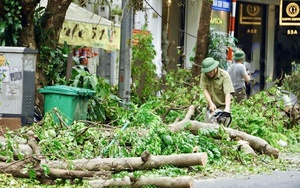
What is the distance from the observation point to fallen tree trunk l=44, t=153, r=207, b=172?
10.5m

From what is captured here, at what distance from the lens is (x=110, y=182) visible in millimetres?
10070

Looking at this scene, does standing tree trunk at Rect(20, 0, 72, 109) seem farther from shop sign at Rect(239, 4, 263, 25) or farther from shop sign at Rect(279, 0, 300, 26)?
shop sign at Rect(279, 0, 300, 26)

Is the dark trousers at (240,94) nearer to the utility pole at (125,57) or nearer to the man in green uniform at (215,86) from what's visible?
the utility pole at (125,57)

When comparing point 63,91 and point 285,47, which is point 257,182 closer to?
point 63,91

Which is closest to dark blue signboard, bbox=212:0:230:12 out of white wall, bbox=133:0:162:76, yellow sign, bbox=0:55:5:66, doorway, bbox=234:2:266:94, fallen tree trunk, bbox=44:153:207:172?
white wall, bbox=133:0:162:76

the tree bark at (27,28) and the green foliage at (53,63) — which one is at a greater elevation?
the tree bark at (27,28)

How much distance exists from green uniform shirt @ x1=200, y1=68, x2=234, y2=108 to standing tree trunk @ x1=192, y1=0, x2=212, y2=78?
5708 mm

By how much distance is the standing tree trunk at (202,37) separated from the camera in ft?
70.7

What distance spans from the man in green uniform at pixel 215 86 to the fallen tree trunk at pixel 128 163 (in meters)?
4.54

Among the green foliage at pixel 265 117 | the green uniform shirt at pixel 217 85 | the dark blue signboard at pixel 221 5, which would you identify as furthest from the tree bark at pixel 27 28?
the dark blue signboard at pixel 221 5

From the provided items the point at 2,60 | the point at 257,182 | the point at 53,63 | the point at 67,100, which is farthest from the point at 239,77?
the point at 257,182

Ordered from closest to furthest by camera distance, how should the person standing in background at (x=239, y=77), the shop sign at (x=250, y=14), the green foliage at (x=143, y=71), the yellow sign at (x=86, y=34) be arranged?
1. the yellow sign at (x=86, y=34)
2. the person standing in background at (x=239, y=77)
3. the green foliage at (x=143, y=71)
4. the shop sign at (x=250, y=14)

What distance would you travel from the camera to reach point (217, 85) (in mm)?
15633

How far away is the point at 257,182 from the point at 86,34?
7343mm
